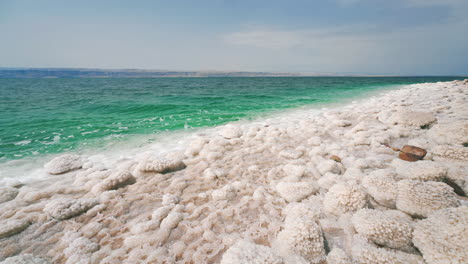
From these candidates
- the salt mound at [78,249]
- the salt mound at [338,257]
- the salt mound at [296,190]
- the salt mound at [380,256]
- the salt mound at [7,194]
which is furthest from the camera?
the salt mound at [7,194]

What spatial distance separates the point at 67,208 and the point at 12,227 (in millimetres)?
500

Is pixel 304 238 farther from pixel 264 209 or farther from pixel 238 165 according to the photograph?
pixel 238 165

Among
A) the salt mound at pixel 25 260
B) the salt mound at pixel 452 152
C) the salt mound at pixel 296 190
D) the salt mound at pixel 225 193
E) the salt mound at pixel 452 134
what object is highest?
the salt mound at pixel 452 134

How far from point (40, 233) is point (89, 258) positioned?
914 mm

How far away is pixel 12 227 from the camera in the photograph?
216cm

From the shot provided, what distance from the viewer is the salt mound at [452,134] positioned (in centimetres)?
324

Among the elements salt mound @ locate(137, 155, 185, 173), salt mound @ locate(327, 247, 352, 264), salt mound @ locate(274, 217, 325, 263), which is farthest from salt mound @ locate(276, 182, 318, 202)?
salt mound @ locate(137, 155, 185, 173)

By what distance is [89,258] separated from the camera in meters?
1.82

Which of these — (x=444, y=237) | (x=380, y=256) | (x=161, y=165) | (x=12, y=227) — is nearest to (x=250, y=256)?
(x=380, y=256)

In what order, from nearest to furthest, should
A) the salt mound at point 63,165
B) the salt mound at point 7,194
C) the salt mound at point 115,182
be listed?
the salt mound at point 7,194, the salt mound at point 115,182, the salt mound at point 63,165

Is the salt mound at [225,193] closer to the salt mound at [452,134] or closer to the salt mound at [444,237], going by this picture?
the salt mound at [444,237]

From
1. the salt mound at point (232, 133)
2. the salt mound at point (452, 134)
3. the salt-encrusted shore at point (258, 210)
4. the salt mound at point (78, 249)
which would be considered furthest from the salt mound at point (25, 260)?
the salt mound at point (452, 134)

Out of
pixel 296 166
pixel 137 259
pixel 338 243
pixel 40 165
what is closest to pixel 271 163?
pixel 296 166

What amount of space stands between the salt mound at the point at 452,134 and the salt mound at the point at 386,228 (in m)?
2.63
